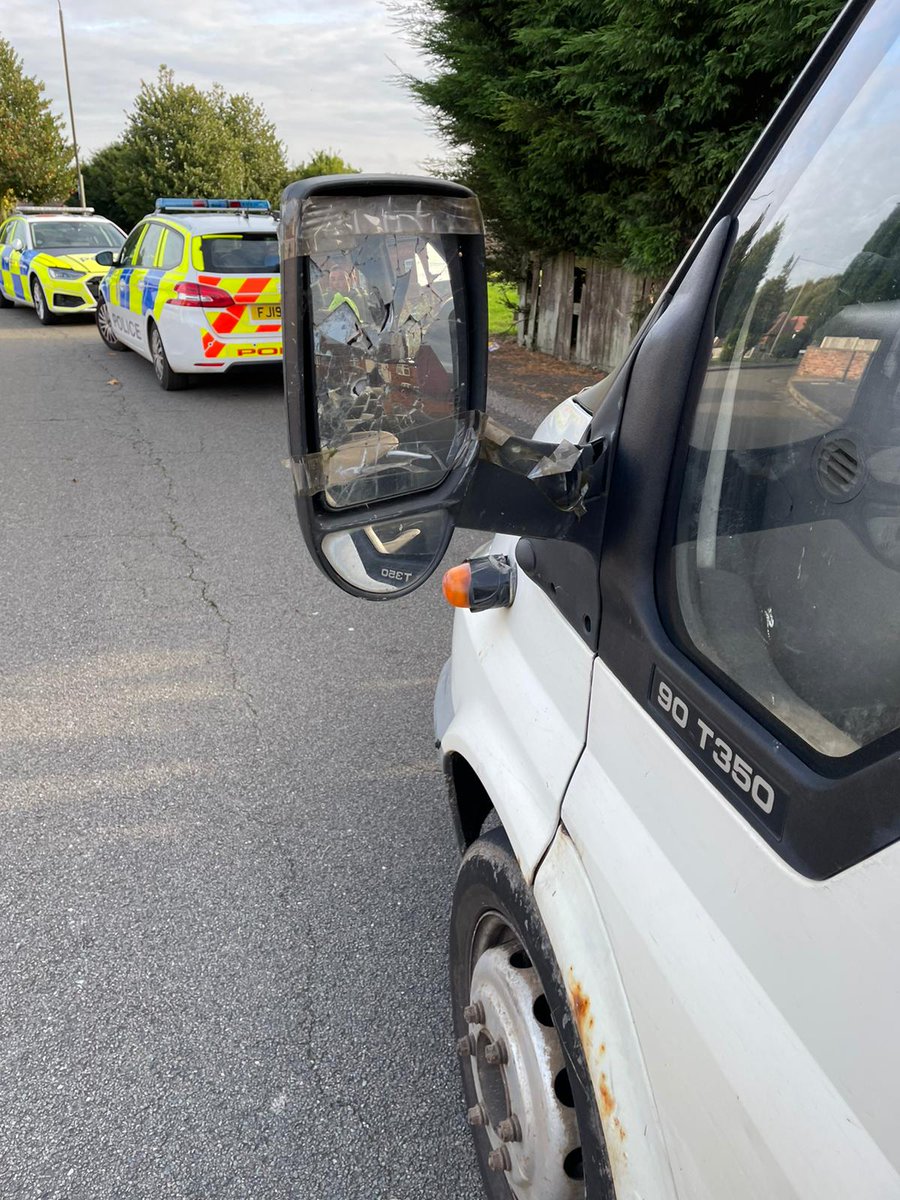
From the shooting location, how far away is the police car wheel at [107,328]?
38.8ft

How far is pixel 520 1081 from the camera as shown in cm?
161

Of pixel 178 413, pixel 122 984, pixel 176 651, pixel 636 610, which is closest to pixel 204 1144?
pixel 122 984

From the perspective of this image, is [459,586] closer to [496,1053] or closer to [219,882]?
[496,1053]

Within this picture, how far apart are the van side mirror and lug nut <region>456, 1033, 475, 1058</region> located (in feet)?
3.35

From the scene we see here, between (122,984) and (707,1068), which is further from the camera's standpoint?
(122,984)

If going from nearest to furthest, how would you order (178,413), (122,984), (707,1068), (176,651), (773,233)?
(707,1068) → (773,233) → (122,984) → (176,651) → (178,413)

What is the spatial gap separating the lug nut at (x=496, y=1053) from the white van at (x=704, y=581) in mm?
179

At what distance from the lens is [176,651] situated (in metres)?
4.25

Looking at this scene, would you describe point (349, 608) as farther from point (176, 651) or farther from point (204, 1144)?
point (204, 1144)

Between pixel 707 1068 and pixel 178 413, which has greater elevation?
pixel 707 1068

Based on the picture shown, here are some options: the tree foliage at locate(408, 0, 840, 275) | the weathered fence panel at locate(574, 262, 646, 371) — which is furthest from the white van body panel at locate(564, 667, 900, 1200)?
the weathered fence panel at locate(574, 262, 646, 371)

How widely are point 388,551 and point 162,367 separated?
9.41 meters

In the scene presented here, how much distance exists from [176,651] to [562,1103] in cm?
314

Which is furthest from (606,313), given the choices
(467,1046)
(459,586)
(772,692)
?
(772,692)
